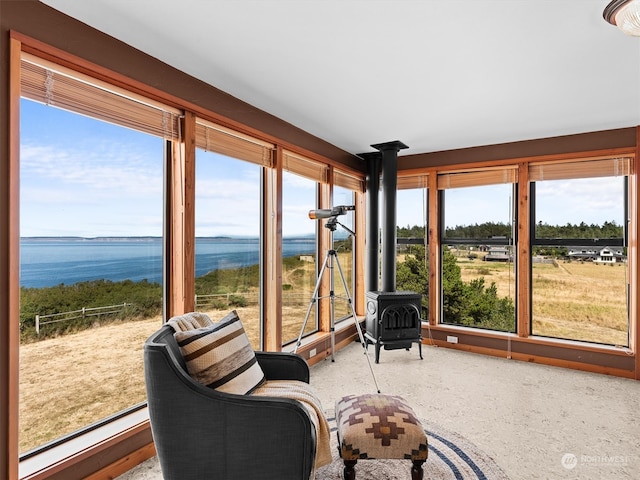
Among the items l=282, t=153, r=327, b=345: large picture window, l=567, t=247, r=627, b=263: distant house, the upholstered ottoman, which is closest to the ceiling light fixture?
the upholstered ottoman

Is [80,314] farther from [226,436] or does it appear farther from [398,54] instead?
[398,54]

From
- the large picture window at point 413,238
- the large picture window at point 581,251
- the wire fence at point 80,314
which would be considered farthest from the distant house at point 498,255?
the wire fence at point 80,314

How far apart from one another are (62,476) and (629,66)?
4000mm

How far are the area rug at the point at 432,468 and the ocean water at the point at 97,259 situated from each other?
113 cm

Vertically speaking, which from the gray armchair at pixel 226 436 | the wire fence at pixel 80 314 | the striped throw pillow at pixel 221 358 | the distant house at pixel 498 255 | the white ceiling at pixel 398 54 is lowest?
the gray armchair at pixel 226 436

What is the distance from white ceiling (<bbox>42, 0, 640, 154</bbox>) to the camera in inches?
68.5

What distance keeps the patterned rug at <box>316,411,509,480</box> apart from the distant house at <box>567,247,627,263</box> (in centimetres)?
269

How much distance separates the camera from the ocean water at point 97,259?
5.96ft

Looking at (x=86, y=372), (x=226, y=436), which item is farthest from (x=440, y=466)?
(x=86, y=372)

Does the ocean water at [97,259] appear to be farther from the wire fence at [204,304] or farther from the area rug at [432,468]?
the area rug at [432,468]

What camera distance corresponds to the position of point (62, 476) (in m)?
1.75

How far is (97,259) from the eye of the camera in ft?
6.83

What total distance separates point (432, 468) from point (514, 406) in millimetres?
1214

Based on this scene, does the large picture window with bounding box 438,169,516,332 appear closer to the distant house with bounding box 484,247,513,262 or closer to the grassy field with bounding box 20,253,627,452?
the distant house with bounding box 484,247,513,262
